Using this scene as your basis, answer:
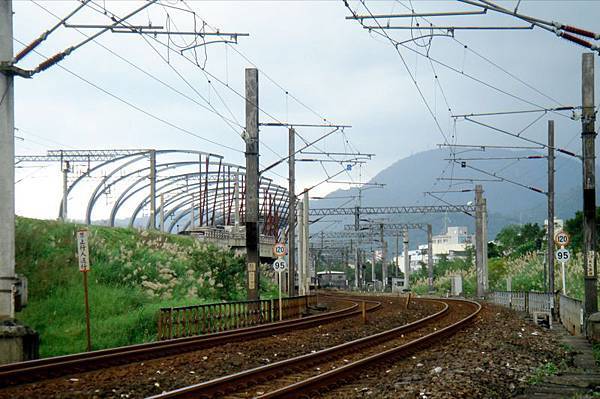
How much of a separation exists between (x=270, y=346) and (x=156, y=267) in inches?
637

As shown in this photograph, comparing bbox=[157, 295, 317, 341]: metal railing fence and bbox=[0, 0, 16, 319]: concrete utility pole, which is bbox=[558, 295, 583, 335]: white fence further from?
bbox=[0, 0, 16, 319]: concrete utility pole

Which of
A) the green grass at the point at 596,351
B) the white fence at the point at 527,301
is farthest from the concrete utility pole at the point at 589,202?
the white fence at the point at 527,301

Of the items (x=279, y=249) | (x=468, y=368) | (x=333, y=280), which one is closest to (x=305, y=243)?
(x=279, y=249)

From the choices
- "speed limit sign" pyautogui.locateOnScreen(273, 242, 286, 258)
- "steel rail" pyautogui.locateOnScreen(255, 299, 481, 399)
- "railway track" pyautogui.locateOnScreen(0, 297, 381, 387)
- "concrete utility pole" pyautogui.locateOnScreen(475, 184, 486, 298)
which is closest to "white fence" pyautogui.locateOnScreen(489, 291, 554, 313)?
"concrete utility pole" pyautogui.locateOnScreen(475, 184, 486, 298)

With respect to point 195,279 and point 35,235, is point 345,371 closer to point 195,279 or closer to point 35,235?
point 35,235

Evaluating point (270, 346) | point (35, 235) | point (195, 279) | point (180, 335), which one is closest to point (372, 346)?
point (270, 346)

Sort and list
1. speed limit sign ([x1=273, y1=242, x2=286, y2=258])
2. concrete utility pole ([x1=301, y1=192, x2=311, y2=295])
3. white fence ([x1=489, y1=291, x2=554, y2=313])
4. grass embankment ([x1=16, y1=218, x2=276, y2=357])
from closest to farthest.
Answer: grass embankment ([x1=16, y1=218, x2=276, y2=357]) < speed limit sign ([x1=273, y1=242, x2=286, y2=258]) < white fence ([x1=489, y1=291, x2=554, y2=313]) < concrete utility pole ([x1=301, y1=192, x2=311, y2=295])

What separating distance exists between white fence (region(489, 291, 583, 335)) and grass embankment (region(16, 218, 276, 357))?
13.3 m

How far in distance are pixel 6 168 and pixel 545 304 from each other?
25.5 metres

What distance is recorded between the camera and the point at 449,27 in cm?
2036

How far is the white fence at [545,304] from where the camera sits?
26.5m

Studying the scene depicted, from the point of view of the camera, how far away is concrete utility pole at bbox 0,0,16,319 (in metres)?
18.2

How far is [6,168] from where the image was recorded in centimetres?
1850

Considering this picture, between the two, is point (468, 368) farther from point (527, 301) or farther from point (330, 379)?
point (527, 301)
